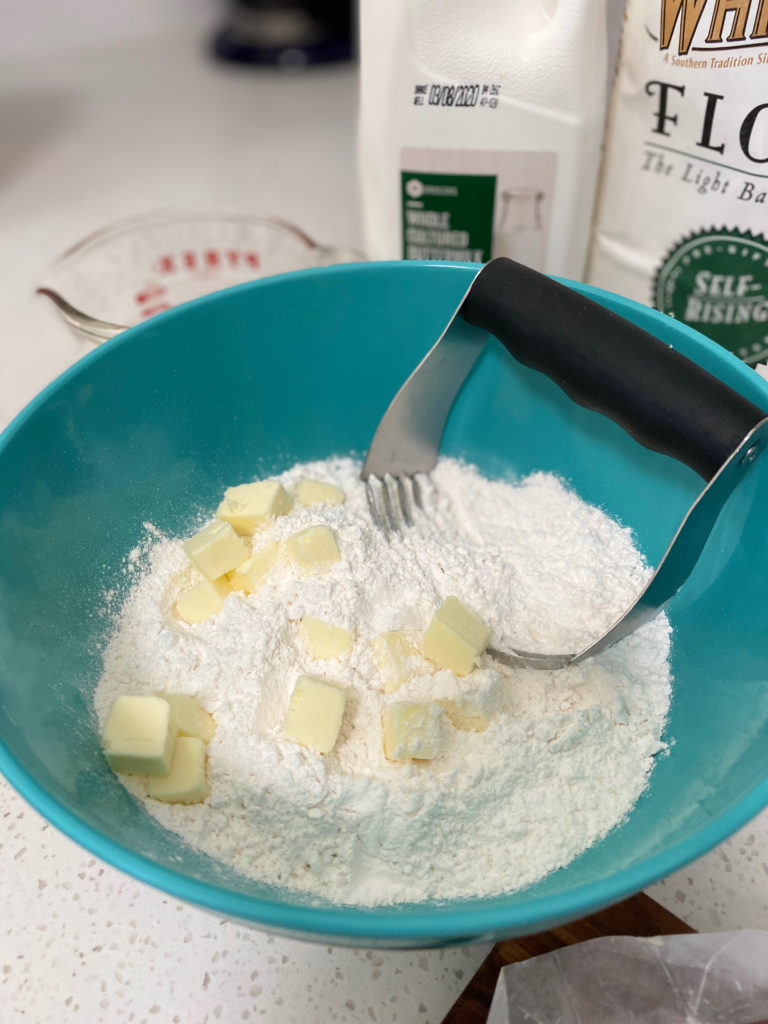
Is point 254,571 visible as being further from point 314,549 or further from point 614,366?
point 614,366

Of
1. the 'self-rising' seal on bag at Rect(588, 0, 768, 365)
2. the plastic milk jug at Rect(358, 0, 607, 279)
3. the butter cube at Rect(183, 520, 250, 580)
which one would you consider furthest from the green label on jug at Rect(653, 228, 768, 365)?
the butter cube at Rect(183, 520, 250, 580)

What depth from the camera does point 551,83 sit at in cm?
76

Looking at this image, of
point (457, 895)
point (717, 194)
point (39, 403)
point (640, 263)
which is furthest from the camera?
point (640, 263)

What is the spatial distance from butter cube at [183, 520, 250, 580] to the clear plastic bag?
1.21 feet

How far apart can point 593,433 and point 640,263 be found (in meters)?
0.25

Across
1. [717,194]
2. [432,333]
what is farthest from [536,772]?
[717,194]

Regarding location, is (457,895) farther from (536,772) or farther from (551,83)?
(551,83)

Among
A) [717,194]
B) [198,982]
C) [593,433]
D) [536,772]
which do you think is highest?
[717,194]

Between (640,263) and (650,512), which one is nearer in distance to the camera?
(650,512)

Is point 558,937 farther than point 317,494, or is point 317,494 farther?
point 317,494

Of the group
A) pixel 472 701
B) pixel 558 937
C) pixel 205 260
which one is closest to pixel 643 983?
pixel 558 937

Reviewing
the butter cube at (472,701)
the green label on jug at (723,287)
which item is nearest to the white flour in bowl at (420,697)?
the butter cube at (472,701)

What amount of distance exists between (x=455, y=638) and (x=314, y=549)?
0.14m

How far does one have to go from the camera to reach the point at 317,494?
75cm
